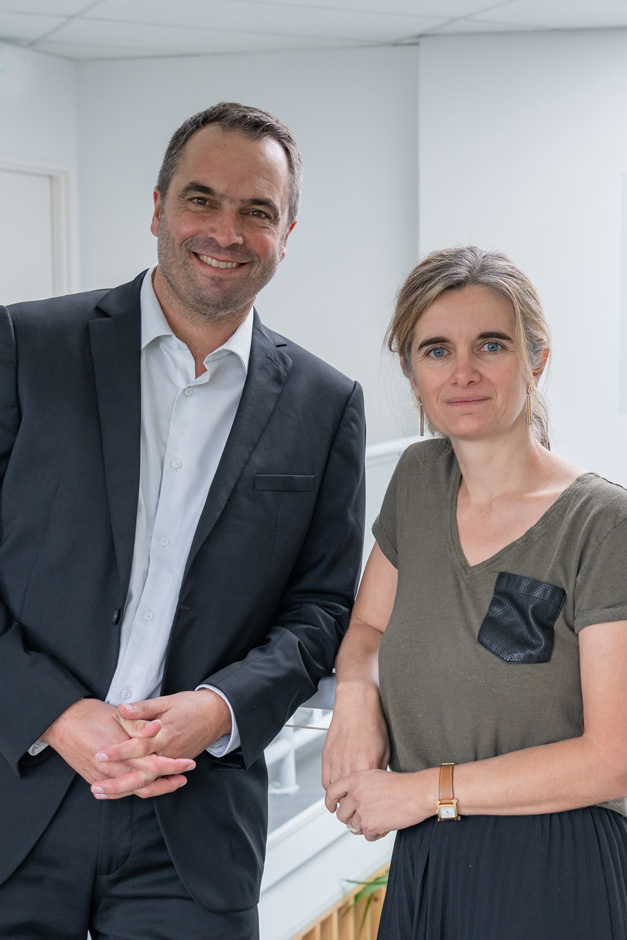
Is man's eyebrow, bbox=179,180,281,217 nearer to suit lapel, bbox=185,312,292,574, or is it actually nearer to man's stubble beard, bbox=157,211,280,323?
man's stubble beard, bbox=157,211,280,323

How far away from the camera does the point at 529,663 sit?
1.27 m

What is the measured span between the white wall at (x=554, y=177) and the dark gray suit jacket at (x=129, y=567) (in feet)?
11.9

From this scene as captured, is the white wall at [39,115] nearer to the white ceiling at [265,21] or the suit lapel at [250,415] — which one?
the white ceiling at [265,21]

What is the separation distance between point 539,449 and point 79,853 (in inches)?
34.3

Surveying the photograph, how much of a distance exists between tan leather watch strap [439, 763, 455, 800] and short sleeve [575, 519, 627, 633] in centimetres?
25

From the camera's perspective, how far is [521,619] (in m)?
1.28

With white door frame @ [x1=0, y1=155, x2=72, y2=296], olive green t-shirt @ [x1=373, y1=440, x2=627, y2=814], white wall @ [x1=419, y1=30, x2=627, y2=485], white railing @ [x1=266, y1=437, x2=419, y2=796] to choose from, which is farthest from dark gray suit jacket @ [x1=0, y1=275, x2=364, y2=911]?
white door frame @ [x1=0, y1=155, x2=72, y2=296]

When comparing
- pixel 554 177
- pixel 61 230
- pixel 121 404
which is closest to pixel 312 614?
pixel 121 404

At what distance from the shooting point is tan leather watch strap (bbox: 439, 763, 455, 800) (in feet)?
4.16

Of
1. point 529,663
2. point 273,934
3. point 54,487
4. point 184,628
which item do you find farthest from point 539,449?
point 273,934

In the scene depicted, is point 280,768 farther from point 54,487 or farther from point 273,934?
point 54,487

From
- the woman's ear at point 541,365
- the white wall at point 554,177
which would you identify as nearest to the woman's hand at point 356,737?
the woman's ear at point 541,365

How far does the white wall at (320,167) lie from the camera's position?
5445 millimetres

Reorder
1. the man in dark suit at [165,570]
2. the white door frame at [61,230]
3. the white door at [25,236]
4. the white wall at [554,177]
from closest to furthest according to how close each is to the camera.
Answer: the man in dark suit at [165,570]
the white wall at [554,177]
the white door at [25,236]
the white door frame at [61,230]
